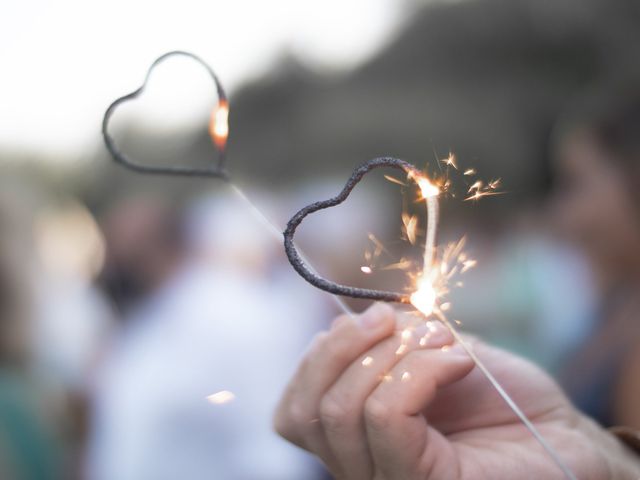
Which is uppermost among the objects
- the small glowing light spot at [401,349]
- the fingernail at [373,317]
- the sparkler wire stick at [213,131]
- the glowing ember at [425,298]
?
the sparkler wire stick at [213,131]

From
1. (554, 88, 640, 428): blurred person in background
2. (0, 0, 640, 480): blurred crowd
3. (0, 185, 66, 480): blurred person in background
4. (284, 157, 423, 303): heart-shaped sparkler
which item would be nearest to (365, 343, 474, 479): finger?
(284, 157, 423, 303): heart-shaped sparkler

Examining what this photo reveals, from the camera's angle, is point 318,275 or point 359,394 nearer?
point 318,275

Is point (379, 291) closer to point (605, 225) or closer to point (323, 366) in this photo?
point (323, 366)

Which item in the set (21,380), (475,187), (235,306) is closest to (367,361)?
(475,187)

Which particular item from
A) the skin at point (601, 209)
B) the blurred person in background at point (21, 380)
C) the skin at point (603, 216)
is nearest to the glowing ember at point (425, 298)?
the skin at point (603, 216)

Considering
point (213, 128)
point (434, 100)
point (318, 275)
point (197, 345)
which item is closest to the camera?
point (318, 275)

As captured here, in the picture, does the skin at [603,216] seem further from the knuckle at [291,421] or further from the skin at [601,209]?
the knuckle at [291,421]

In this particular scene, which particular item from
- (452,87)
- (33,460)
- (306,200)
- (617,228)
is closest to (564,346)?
(617,228)
